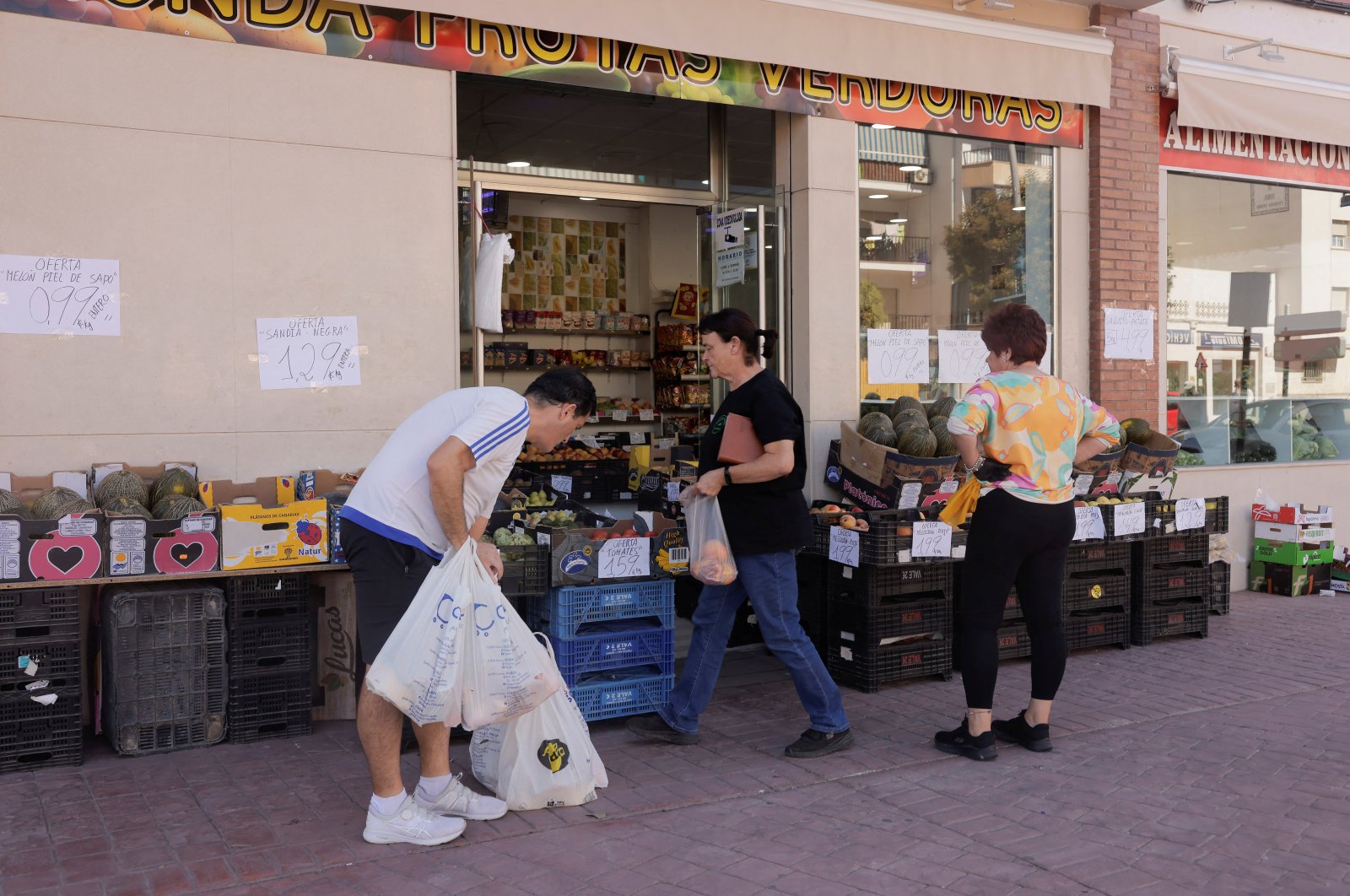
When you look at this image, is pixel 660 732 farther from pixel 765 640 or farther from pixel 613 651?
pixel 765 640

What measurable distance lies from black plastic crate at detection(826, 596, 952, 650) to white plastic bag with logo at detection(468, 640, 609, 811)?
229 centimetres

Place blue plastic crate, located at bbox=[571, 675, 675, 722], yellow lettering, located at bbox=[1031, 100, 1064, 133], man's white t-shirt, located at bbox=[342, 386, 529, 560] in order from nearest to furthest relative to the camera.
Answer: man's white t-shirt, located at bbox=[342, 386, 529, 560] → blue plastic crate, located at bbox=[571, 675, 675, 722] → yellow lettering, located at bbox=[1031, 100, 1064, 133]

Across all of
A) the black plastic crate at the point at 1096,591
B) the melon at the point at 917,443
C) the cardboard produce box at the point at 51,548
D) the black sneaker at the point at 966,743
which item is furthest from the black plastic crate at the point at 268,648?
the black plastic crate at the point at 1096,591

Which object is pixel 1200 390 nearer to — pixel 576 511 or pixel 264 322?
pixel 576 511

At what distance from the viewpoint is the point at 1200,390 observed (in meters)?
9.80

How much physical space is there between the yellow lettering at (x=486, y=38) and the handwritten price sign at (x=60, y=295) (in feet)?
7.37

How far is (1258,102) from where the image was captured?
9.05m

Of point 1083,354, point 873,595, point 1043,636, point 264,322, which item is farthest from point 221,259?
point 1083,354

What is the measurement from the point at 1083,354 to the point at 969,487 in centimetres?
398

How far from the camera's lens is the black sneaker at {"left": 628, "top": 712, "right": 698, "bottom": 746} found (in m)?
5.46

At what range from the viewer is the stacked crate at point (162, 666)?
16.8 feet

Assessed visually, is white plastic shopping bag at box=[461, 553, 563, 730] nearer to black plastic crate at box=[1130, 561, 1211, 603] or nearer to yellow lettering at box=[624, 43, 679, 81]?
yellow lettering at box=[624, 43, 679, 81]

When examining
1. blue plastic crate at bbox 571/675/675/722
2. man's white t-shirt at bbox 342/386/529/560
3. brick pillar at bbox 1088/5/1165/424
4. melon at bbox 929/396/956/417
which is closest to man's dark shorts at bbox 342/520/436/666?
man's white t-shirt at bbox 342/386/529/560

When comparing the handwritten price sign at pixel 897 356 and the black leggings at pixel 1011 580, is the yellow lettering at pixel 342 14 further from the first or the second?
the black leggings at pixel 1011 580
